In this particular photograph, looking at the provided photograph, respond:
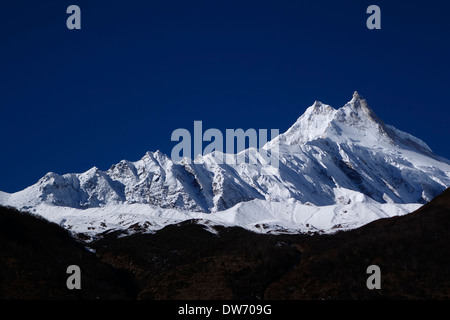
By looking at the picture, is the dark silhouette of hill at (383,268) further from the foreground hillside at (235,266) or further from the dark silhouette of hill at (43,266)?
the dark silhouette of hill at (43,266)

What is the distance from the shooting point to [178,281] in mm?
50781

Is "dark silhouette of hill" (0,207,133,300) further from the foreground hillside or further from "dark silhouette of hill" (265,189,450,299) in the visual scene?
"dark silhouette of hill" (265,189,450,299)

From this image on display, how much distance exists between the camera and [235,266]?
52.8 meters

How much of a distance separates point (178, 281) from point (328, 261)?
14.0 meters

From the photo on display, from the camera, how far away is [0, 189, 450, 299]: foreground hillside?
152ft

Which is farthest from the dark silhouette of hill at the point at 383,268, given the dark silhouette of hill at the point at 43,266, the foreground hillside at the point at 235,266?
the dark silhouette of hill at the point at 43,266

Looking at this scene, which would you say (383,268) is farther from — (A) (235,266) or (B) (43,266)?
(B) (43,266)

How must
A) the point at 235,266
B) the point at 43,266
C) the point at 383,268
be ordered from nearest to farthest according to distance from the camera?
the point at 43,266, the point at 383,268, the point at 235,266

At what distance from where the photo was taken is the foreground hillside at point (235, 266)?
46.3 m

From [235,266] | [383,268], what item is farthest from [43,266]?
[383,268]

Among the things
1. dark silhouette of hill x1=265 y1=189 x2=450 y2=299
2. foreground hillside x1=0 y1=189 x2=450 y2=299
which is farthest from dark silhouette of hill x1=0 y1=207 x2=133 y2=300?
dark silhouette of hill x1=265 y1=189 x2=450 y2=299
